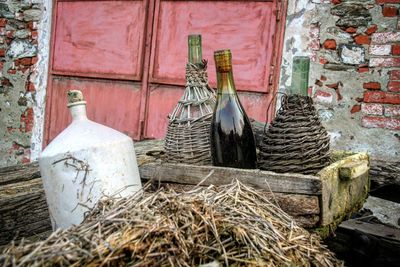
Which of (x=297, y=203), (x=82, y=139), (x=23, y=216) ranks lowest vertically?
(x=23, y=216)

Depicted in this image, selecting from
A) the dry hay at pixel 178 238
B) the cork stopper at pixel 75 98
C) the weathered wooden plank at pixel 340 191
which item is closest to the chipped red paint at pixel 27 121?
the cork stopper at pixel 75 98

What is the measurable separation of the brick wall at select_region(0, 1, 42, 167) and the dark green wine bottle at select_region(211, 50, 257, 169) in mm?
3171

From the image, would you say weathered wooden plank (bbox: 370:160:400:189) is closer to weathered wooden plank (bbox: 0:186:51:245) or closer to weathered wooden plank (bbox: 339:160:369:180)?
weathered wooden plank (bbox: 339:160:369:180)

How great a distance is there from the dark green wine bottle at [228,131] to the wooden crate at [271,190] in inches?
4.8

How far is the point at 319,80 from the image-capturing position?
351cm

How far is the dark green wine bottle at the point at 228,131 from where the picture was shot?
182 cm

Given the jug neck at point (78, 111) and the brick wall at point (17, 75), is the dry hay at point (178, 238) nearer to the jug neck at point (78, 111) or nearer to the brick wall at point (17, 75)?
the jug neck at point (78, 111)

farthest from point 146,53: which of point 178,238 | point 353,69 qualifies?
point 178,238

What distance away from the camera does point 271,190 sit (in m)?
1.59

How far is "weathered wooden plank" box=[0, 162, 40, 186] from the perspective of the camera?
2059mm

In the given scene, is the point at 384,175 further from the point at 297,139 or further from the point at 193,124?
the point at 193,124

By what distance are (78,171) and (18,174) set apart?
2.58ft

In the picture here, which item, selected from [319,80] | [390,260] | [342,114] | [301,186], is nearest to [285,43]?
[319,80]

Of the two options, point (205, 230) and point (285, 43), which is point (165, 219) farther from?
point (285, 43)
